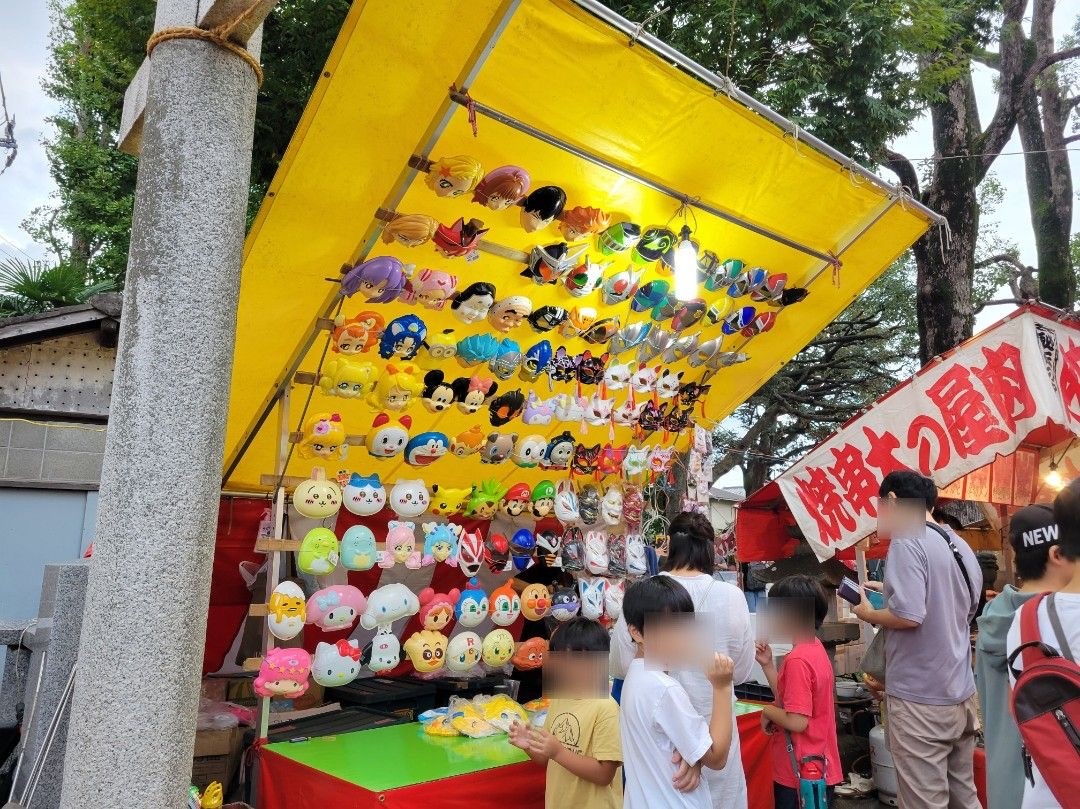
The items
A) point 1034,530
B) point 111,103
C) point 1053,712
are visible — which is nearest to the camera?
point 1053,712

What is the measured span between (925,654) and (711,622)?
4.89 ft

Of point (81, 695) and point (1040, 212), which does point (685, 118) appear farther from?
point (1040, 212)

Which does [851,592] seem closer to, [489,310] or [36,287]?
[489,310]

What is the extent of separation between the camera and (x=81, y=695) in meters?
2.71

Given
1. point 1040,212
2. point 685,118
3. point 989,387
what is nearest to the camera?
point 685,118

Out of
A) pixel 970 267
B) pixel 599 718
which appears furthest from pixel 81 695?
pixel 970 267

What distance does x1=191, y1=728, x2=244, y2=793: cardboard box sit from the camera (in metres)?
5.27

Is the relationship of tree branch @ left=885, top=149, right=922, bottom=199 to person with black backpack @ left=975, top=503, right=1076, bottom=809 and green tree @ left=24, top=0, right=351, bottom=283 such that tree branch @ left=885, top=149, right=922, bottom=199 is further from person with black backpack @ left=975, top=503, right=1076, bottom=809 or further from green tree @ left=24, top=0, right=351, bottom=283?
person with black backpack @ left=975, top=503, right=1076, bottom=809

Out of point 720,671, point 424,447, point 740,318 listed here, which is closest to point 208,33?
point 424,447

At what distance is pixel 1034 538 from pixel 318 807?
3.51 meters

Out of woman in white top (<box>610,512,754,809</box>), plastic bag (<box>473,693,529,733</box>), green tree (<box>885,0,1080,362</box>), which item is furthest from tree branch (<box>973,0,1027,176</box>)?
plastic bag (<box>473,693,529,733</box>)

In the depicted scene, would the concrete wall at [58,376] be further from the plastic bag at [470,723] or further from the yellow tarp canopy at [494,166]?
the plastic bag at [470,723]

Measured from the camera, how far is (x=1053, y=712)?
227cm

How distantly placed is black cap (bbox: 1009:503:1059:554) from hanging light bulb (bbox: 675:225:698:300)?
2815mm
